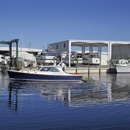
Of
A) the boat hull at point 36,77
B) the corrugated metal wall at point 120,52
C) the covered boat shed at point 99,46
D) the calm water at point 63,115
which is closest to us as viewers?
the calm water at point 63,115

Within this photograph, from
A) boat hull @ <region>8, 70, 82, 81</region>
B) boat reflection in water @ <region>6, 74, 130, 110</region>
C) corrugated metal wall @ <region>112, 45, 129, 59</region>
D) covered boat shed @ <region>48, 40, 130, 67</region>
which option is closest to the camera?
boat reflection in water @ <region>6, 74, 130, 110</region>

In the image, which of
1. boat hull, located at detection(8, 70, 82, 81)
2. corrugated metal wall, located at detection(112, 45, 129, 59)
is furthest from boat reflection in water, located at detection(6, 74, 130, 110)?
corrugated metal wall, located at detection(112, 45, 129, 59)

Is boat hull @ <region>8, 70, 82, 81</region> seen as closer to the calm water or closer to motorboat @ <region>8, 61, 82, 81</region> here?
motorboat @ <region>8, 61, 82, 81</region>

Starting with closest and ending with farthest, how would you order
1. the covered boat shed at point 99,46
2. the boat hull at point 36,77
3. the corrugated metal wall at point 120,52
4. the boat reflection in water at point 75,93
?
the boat reflection in water at point 75,93
the boat hull at point 36,77
the covered boat shed at point 99,46
the corrugated metal wall at point 120,52

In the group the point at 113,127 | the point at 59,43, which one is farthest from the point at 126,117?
the point at 59,43

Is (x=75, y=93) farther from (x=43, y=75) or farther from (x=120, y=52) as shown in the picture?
(x=120, y=52)

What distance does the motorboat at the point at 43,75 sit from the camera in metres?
33.7

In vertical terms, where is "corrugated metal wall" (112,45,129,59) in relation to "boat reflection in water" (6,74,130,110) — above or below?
above

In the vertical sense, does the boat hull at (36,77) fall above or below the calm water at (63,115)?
above

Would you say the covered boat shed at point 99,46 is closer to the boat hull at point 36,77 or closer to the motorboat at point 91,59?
the motorboat at point 91,59

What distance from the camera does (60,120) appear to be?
41.8 ft

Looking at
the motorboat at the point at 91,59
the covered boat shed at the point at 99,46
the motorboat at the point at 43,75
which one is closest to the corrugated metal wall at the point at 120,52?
the covered boat shed at the point at 99,46

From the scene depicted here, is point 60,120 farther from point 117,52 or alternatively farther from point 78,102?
point 117,52

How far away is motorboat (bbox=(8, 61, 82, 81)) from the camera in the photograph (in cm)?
3366
